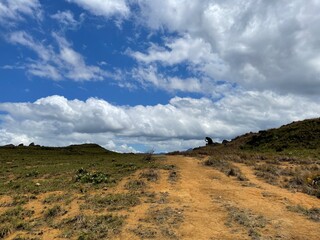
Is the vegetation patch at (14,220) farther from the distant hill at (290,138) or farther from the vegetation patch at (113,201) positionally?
the distant hill at (290,138)

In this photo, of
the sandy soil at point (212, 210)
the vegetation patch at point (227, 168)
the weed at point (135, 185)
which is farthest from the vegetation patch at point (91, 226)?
the vegetation patch at point (227, 168)

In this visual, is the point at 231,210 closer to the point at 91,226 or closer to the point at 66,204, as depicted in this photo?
the point at 91,226

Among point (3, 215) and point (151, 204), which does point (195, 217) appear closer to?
point (151, 204)

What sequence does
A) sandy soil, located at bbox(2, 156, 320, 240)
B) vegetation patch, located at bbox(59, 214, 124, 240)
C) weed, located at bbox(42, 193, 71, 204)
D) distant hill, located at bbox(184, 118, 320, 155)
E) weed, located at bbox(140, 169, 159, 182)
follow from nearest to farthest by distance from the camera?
sandy soil, located at bbox(2, 156, 320, 240)
vegetation patch, located at bbox(59, 214, 124, 240)
weed, located at bbox(42, 193, 71, 204)
weed, located at bbox(140, 169, 159, 182)
distant hill, located at bbox(184, 118, 320, 155)

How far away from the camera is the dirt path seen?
1477 centimetres

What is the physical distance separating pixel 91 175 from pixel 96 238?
13.1m

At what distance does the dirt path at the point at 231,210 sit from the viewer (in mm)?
14773

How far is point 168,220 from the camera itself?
16.7m

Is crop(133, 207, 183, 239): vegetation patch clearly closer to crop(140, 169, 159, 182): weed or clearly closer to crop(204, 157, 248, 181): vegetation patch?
crop(140, 169, 159, 182): weed

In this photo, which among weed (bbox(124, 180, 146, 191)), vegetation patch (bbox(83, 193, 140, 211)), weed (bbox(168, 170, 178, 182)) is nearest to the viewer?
vegetation patch (bbox(83, 193, 140, 211))

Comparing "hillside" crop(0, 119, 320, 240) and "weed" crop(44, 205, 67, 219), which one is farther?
"weed" crop(44, 205, 67, 219)

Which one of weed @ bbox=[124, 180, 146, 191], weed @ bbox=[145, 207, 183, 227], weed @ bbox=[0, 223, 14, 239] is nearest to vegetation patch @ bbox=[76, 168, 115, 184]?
weed @ bbox=[124, 180, 146, 191]

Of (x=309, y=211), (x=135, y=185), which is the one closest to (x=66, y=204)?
(x=135, y=185)

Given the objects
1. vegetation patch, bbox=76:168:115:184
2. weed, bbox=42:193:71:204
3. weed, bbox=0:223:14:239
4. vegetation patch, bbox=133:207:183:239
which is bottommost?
weed, bbox=0:223:14:239
